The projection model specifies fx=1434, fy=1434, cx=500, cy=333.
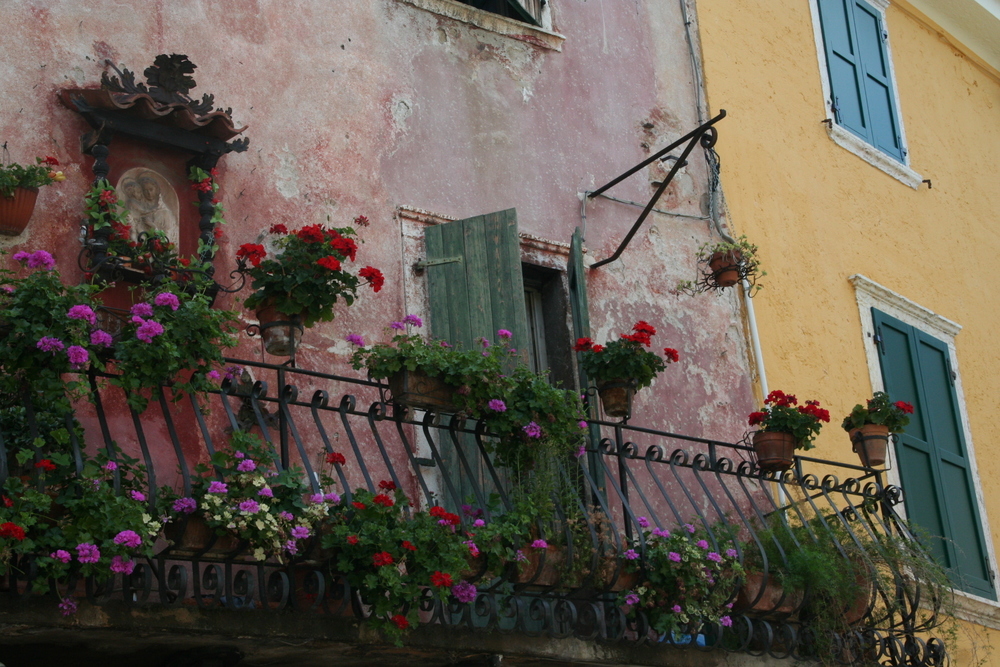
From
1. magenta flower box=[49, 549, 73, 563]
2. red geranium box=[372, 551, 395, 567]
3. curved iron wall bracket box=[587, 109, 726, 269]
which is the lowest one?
red geranium box=[372, 551, 395, 567]

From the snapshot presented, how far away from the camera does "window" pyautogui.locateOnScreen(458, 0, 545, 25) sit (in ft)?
29.5

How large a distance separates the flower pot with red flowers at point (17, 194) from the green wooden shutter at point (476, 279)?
7.19 ft

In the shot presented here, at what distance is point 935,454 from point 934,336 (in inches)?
43.2

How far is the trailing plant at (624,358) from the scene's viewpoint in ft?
24.6

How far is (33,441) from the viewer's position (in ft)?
17.3

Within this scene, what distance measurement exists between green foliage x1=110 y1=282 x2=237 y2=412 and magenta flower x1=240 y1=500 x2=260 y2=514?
1.88 ft

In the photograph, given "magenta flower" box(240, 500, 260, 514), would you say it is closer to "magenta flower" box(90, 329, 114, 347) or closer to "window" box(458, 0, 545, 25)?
"magenta flower" box(90, 329, 114, 347)

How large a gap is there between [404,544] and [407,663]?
96 cm

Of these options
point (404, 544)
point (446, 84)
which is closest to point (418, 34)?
point (446, 84)

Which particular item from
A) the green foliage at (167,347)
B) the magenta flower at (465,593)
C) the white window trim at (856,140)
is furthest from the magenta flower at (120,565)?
the white window trim at (856,140)

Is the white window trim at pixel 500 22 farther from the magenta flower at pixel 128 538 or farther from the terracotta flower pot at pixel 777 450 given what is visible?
the magenta flower at pixel 128 538

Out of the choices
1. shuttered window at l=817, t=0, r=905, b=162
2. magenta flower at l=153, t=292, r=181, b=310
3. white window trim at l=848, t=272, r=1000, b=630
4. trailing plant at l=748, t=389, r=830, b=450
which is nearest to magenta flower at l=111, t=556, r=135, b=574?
magenta flower at l=153, t=292, r=181, b=310

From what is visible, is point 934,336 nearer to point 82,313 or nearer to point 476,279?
point 476,279

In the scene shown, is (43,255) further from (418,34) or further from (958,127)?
(958,127)
